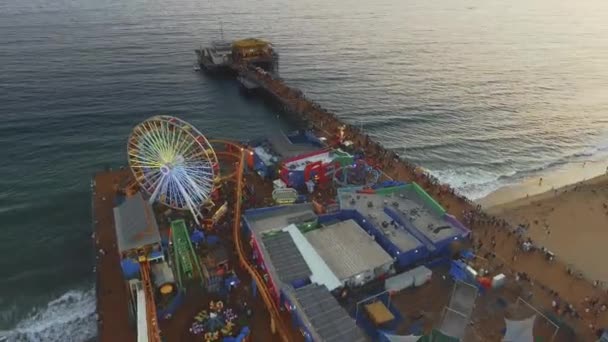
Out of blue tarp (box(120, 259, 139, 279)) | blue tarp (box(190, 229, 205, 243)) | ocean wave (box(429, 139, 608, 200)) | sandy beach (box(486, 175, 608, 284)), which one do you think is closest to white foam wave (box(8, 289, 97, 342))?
blue tarp (box(120, 259, 139, 279))

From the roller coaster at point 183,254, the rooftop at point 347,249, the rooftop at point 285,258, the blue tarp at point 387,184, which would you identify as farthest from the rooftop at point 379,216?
the roller coaster at point 183,254

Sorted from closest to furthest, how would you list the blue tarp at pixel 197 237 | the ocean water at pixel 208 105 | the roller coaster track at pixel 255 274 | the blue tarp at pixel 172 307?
the roller coaster track at pixel 255 274, the blue tarp at pixel 172 307, the blue tarp at pixel 197 237, the ocean water at pixel 208 105

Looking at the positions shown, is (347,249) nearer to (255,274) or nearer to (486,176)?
(255,274)

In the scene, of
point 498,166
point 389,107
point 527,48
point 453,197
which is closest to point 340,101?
point 389,107

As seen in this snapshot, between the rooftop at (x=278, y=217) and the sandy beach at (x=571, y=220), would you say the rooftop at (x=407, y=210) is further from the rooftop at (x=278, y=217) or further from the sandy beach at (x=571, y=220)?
the sandy beach at (x=571, y=220)

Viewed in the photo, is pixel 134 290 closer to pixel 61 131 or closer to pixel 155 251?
pixel 155 251

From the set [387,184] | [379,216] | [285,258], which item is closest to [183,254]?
[285,258]
